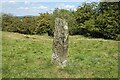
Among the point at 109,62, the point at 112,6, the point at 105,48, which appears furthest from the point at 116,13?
the point at 109,62

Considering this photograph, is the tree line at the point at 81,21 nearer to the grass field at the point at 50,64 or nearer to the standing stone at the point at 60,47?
the grass field at the point at 50,64

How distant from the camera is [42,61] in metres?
14.1

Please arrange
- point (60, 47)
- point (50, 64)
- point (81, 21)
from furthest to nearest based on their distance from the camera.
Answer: point (81, 21) → point (50, 64) → point (60, 47)

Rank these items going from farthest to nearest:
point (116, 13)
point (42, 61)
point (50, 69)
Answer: point (116, 13) → point (42, 61) → point (50, 69)

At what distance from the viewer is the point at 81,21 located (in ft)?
120

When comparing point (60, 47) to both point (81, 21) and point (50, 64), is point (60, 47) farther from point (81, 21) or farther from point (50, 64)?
point (81, 21)

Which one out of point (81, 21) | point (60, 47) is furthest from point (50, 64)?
point (81, 21)

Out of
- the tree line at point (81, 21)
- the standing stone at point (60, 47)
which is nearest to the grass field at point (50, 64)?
the standing stone at point (60, 47)

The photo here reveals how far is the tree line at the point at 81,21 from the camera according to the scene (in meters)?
33.4

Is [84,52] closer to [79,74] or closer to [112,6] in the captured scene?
[79,74]

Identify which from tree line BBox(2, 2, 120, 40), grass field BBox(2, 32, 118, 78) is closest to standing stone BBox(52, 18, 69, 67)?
grass field BBox(2, 32, 118, 78)

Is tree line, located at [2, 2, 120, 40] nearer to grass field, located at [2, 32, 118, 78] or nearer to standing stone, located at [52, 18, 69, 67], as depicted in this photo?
grass field, located at [2, 32, 118, 78]

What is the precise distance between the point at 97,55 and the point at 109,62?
1.78 metres

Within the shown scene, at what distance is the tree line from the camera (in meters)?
33.4
